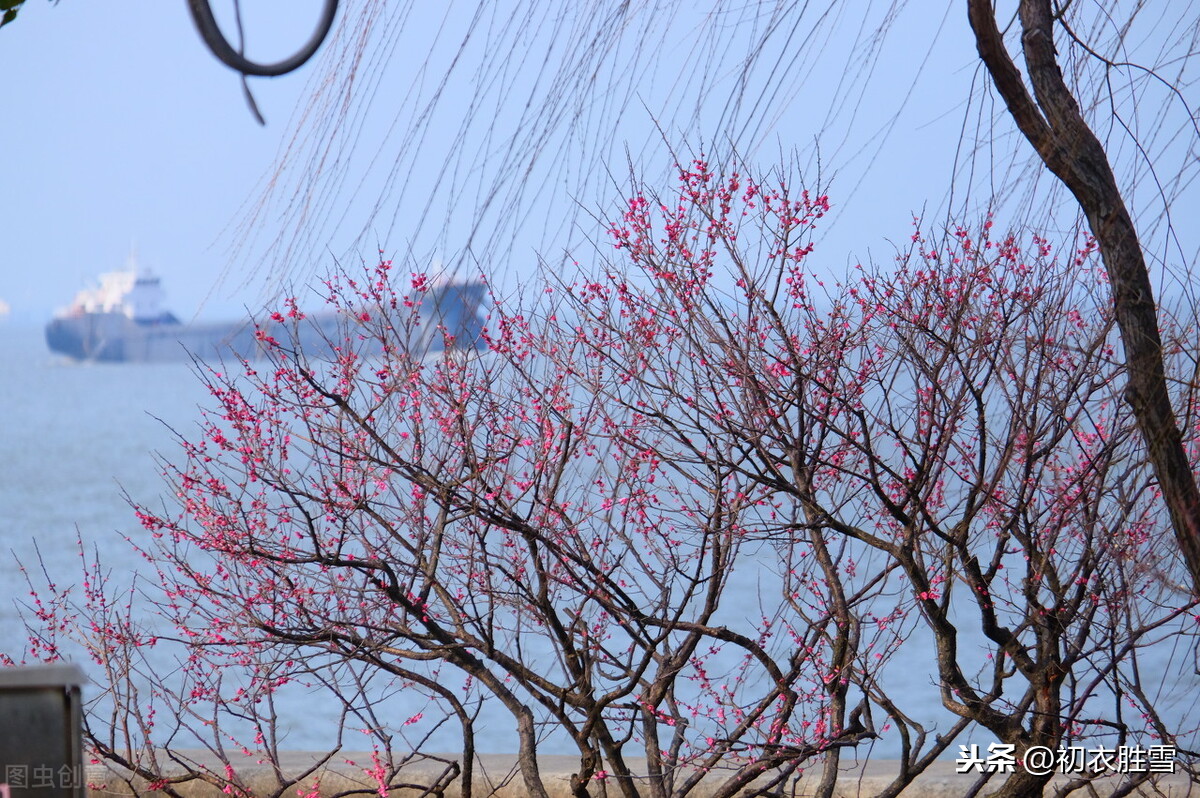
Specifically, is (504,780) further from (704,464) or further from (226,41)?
(226,41)

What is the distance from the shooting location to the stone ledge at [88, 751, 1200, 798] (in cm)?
218

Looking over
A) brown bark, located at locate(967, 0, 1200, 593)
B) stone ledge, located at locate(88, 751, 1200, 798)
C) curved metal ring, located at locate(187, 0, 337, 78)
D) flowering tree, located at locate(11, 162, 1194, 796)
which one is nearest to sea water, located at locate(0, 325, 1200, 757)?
stone ledge, located at locate(88, 751, 1200, 798)

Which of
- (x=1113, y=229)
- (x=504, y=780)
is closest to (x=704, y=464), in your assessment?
(x=504, y=780)

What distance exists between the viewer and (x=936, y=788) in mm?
2182

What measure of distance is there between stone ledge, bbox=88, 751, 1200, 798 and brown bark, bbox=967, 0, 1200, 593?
4.75 ft

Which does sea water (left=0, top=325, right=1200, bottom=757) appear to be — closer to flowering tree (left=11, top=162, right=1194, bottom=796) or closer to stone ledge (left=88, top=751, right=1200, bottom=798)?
stone ledge (left=88, top=751, right=1200, bottom=798)

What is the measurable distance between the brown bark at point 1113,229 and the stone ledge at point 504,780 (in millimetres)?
1447

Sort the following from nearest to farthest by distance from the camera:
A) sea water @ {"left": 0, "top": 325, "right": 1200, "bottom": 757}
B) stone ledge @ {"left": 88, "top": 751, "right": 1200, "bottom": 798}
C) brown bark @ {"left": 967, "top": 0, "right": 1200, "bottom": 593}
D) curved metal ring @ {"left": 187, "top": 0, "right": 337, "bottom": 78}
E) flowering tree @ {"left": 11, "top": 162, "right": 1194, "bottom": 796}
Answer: curved metal ring @ {"left": 187, "top": 0, "right": 337, "bottom": 78}, brown bark @ {"left": 967, "top": 0, "right": 1200, "bottom": 593}, flowering tree @ {"left": 11, "top": 162, "right": 1194, "bottom": 796}, stone ledge @ {"left": 88, "top": 751, "right": 1200, "bottom": 798}, sea water @ {"left": 0, "top": 325, "right": 1200, "bottom": 757}

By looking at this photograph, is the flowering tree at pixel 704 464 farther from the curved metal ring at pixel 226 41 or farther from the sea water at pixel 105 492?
the sea water at pixel 105 492

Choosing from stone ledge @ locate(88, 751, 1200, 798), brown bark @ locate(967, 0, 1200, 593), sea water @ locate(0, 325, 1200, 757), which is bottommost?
stone ledge @ locate(88, 751, 1200, 798)

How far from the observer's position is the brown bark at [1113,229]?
0.78 m

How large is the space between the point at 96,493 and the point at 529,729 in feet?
69.4

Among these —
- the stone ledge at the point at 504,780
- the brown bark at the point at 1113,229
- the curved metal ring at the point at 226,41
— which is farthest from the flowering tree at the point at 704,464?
the curved metal ring at the point at 226,41

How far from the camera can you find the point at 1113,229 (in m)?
0.78
